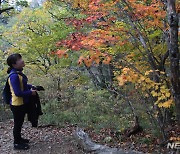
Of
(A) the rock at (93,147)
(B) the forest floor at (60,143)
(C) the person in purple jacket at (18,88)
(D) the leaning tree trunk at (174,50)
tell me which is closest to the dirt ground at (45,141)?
(B) the forest floor at (60,143)

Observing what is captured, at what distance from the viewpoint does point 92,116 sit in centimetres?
893

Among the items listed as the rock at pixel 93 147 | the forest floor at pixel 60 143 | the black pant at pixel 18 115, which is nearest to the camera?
the rock at pixel 93 147

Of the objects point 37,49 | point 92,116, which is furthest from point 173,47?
point 37,49

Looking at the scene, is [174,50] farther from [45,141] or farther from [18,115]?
[45,141]

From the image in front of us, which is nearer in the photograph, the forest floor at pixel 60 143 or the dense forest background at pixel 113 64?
the dense forest background at pixel 113 64

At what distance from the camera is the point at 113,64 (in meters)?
7.80

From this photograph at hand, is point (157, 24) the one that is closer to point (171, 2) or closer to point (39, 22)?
point (171, 2)

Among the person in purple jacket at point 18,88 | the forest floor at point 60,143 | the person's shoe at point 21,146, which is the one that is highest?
the person in purple jacket at point 18,88

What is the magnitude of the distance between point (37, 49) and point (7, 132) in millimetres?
6152

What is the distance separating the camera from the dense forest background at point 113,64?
13.5 ft

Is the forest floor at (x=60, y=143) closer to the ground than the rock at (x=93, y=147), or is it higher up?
closer to the ground

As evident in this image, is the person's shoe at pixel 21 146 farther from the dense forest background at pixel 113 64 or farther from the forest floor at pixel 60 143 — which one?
the dense forest background at pixel 113 64

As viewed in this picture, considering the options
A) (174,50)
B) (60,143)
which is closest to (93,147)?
(60,143)

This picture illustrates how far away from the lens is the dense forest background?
413cm
